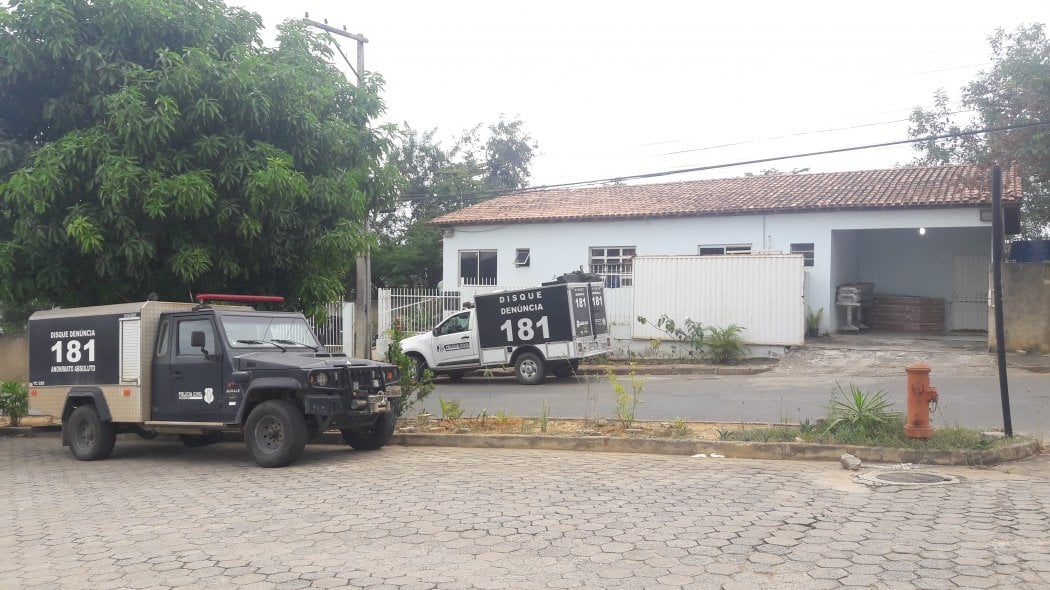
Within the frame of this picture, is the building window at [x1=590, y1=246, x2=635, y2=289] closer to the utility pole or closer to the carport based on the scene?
the carport

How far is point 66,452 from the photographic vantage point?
12.3m

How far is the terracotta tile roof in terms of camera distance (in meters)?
22.1

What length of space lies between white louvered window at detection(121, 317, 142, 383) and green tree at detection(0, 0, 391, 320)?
1000 millimetres

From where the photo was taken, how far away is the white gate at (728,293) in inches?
821

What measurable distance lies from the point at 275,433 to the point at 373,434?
1.42 meters

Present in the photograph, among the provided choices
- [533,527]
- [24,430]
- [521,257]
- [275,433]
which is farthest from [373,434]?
[521,257]

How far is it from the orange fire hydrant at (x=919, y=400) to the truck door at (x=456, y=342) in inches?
469

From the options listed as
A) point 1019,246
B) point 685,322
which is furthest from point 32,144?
point 1019,246

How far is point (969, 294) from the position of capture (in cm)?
2458

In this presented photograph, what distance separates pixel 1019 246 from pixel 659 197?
10452mm

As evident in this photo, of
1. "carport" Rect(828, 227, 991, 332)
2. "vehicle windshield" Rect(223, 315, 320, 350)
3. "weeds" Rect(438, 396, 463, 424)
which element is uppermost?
"carport" Rect(828, 227, 991, 332)

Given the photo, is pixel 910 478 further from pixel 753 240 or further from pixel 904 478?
pixel 753 240

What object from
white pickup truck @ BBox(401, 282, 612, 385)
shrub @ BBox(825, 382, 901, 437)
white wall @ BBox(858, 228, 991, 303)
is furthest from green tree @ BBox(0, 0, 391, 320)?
white wall @ BBox(858, 228, 991, 303)

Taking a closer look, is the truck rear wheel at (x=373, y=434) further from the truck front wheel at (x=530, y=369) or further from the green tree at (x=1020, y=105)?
the green tree at (x=1020, y=105)
